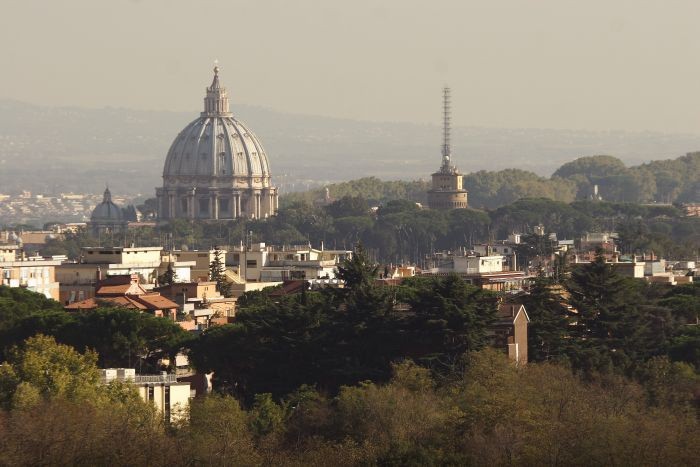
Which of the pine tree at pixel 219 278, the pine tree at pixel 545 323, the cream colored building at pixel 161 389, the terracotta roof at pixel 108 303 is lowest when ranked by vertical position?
the cream colored building at pixel 161 389

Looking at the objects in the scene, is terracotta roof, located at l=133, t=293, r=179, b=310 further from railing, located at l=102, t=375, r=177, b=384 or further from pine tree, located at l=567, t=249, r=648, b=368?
railing, located at l=102, t=375, r=177, b=384

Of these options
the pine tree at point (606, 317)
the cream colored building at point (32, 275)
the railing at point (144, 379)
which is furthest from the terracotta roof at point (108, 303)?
the railing at point (144, 379)

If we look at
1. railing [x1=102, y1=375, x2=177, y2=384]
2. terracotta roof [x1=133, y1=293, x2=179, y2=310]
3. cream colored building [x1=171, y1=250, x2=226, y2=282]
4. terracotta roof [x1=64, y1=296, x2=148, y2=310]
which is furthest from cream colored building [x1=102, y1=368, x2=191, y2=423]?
cream colored building [x1=171, y1=250, x2=226, y2=282]

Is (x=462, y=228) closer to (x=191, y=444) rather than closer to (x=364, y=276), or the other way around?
(x=364, y=276)

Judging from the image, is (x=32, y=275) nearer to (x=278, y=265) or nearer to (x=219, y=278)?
(x=219, y=278)

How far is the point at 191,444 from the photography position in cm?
4534

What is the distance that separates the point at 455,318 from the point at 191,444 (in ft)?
46.7

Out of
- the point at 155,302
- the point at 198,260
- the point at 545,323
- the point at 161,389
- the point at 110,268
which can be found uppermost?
the point at 198,260

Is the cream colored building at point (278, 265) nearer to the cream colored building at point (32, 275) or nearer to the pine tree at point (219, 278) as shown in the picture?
the pine tree at point (219, 278)

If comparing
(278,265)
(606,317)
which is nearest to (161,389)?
(606,317)

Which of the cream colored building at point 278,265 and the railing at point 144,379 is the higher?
the cream colored building at point 278,265

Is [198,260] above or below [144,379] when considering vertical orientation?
above

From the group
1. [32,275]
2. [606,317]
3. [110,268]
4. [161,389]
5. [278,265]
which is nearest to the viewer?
[161,389]

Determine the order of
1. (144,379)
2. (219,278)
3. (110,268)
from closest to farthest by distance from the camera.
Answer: (144,379), (219,278), (110,268)
